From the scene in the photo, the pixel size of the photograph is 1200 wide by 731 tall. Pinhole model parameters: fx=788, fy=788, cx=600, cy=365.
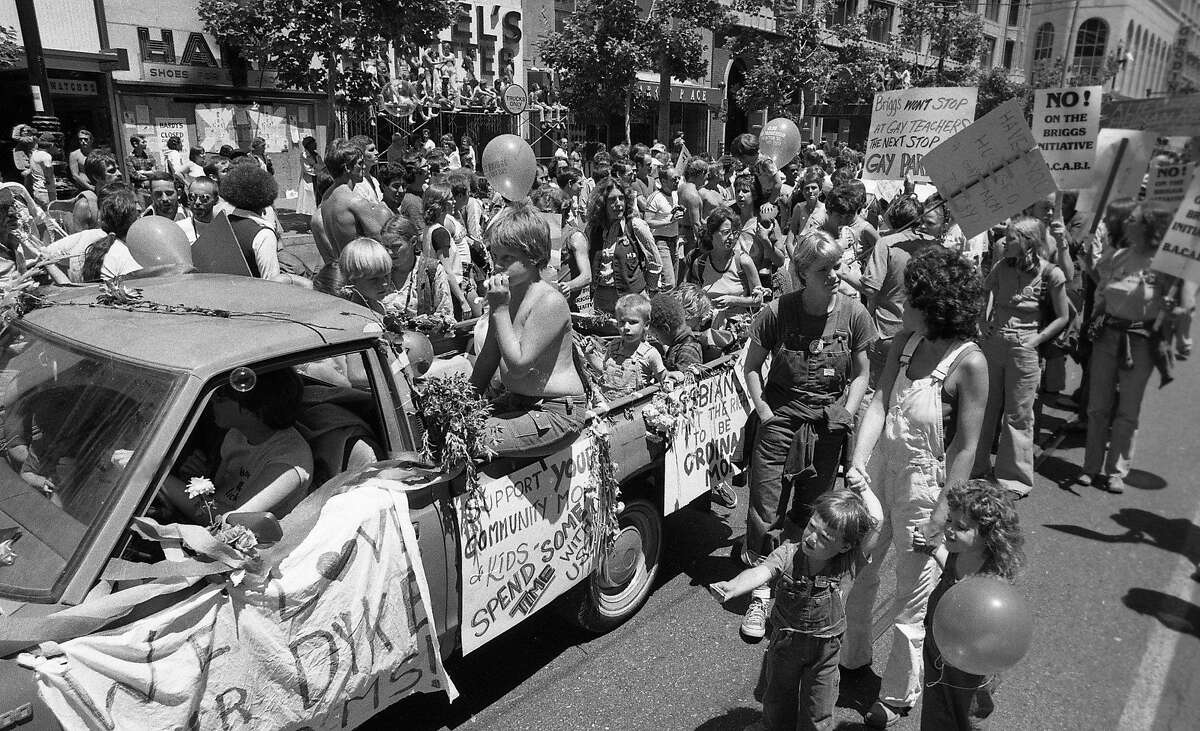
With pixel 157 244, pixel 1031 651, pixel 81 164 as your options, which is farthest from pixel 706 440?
pixel 81 164

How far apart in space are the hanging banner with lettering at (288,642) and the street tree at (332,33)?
717 inches

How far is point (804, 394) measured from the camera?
4137 mm

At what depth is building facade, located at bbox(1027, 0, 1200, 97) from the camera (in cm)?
166

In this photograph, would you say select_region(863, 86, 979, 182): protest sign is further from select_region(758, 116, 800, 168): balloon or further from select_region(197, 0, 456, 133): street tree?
select_region(197, 0, 456, 133): street tree

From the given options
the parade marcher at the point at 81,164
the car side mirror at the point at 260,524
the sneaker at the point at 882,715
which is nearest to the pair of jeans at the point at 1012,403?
the sneaker at the point at 882,715

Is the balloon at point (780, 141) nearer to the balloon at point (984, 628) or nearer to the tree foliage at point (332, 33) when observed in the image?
the balloon at point (984, 628)

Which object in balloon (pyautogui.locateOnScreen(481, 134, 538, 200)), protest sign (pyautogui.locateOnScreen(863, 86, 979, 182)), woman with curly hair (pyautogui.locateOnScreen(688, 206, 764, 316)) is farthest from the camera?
balloon (pyautogui.locateOnScreen(481, 134, 538, 200))

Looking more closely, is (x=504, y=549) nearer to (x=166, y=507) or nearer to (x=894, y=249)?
(x=166, y=507)

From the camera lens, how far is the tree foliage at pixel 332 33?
60.3 ft

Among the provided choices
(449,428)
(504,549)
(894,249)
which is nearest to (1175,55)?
(449,428)

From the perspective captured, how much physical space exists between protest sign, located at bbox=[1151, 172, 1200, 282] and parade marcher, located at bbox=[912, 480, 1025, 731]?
128cm

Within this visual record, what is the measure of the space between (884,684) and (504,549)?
181 cm

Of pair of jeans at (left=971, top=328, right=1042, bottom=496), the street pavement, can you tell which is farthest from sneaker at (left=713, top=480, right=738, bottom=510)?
pair of jeans at (left=971, top=328, right=1042, bottom=496)

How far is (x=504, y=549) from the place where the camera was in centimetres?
326
